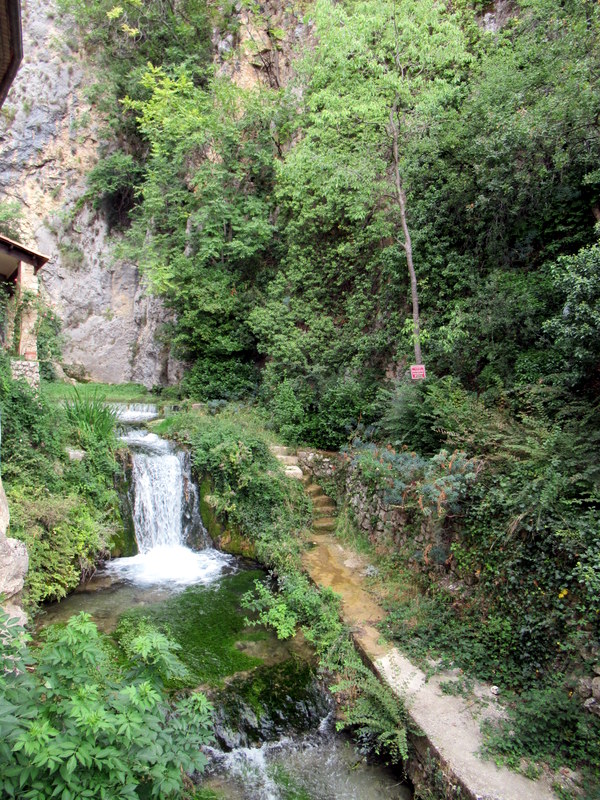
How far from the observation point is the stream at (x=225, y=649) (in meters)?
4.20

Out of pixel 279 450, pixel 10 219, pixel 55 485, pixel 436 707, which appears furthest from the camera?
pixel 10 219

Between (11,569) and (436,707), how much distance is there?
434 centimetres

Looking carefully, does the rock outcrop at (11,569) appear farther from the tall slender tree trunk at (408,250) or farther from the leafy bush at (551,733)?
the tall slender tree trunk at (408,250)

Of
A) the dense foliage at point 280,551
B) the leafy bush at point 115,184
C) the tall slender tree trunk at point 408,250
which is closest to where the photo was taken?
A: the dense foliage at point 280,551

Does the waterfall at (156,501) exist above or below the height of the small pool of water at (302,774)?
above

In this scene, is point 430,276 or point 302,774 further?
point 430,276

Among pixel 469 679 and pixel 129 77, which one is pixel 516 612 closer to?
pixel 469 679

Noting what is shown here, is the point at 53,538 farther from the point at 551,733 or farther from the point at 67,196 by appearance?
the point at 67,196

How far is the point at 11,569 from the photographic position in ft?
15.1

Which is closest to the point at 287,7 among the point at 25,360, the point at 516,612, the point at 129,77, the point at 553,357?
the point at 129,77

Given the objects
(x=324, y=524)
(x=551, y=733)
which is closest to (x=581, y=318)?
(x=551, y=733)

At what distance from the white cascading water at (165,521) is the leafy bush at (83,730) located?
15.5 feet

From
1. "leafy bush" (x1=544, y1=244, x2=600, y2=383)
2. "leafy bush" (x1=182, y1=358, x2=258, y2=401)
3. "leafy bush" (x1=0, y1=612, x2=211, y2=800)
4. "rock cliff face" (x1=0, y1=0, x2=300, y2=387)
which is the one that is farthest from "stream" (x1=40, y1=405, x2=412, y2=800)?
"rock cliff face" (x1=0, y1=0, x2=300, y2=387)

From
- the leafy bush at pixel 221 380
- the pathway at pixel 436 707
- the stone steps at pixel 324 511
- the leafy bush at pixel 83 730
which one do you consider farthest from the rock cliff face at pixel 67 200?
the leafy bush at pixel 83 730
